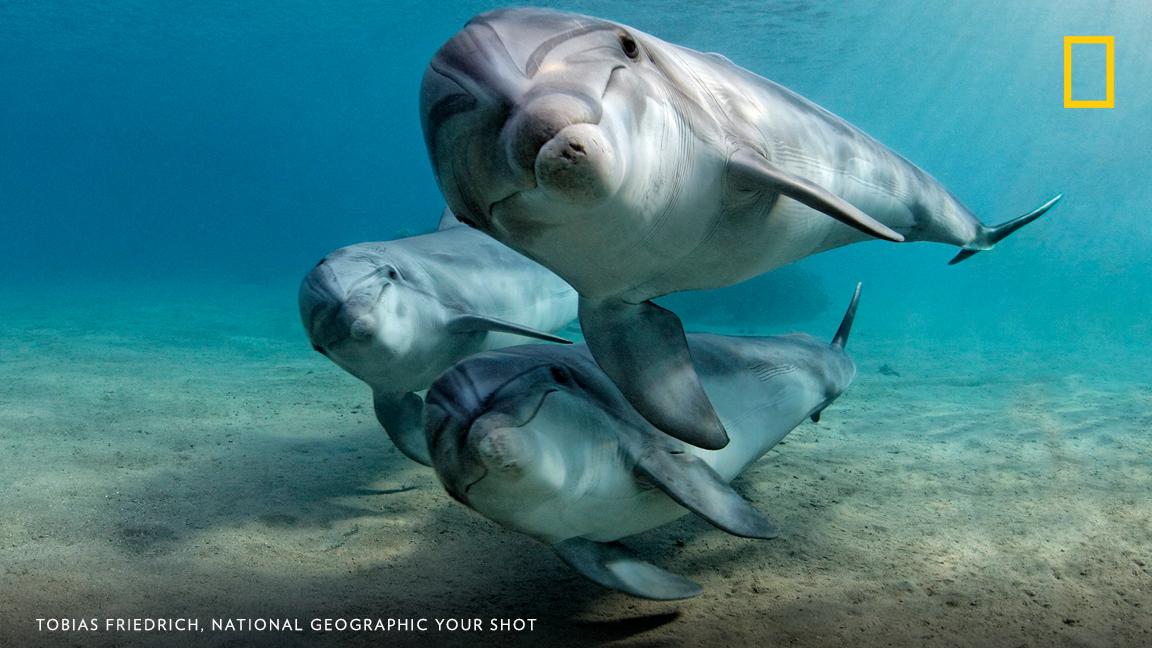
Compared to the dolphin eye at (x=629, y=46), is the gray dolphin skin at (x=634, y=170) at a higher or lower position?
lower

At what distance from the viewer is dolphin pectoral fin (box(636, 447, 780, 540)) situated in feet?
9.51

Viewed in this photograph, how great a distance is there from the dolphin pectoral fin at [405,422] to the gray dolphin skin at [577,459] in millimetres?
1976

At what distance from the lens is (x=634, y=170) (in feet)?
6.95

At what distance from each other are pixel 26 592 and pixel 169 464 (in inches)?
96.2

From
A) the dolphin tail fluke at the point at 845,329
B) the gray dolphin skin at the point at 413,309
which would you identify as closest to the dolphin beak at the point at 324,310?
the gray dolphin skin at the point at 413,309

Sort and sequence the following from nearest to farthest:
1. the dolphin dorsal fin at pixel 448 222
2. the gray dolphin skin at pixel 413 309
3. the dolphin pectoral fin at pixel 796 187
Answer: the dolphin pectoral fin at pixel 796 187 → the gray dolphin skin at pixel 413 309 → the dolphin dorsal fin at pixel 448 222

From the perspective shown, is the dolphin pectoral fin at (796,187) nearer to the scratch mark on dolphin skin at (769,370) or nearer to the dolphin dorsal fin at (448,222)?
the scratch mark on dolphin skin at (769,370)

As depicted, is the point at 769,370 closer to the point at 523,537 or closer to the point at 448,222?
the point at 523,537

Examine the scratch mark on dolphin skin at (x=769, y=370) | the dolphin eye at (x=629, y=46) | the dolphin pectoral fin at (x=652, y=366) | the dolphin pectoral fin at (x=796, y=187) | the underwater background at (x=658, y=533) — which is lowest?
the underwater background at (x=658, y=533)

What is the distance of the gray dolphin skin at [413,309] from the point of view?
4305 mm

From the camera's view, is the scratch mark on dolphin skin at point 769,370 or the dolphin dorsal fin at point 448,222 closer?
the scratch mark on dolphin skin at point 769,370

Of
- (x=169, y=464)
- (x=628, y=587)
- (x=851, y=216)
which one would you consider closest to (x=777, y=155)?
(x=851, y=216)

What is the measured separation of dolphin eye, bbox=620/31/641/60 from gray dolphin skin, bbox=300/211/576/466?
2.07m

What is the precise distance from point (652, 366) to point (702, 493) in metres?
0.58
